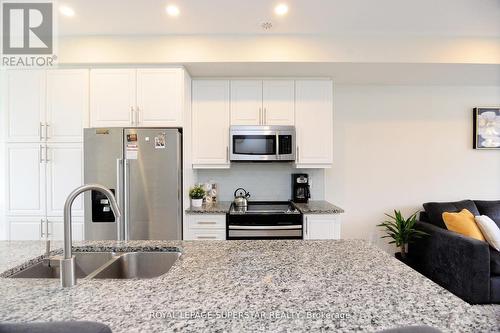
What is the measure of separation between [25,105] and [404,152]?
4432 millimetres

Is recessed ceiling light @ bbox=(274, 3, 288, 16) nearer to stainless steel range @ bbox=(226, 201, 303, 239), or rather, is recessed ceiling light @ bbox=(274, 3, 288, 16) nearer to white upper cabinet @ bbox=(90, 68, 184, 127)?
white upper cabinet @ bbox=(90, 68, 184, 127)

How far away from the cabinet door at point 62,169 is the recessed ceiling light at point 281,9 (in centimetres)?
230

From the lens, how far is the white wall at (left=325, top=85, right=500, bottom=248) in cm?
333

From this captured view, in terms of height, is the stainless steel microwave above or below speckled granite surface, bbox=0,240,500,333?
above

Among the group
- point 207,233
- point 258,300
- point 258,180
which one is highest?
point 258,180

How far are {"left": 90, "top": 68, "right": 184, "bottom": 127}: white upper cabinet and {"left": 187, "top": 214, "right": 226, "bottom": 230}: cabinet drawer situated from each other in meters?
1.00

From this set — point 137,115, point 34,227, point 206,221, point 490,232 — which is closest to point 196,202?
point 206,221

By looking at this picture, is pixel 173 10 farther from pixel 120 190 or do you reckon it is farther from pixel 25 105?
pixel 25 105

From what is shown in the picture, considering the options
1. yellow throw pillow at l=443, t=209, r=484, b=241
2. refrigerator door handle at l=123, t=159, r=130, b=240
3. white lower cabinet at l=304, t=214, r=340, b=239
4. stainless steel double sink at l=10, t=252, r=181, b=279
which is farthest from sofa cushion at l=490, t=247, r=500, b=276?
refrigerator door handle at l=123, t=159, r=130, b=240

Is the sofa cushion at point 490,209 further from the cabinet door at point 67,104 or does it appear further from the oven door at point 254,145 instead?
the cabinet door at point 67,104

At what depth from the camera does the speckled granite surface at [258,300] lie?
717 millimetres

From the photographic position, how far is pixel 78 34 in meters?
2.53

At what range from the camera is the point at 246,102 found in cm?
294

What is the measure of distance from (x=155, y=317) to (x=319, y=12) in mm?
2485
